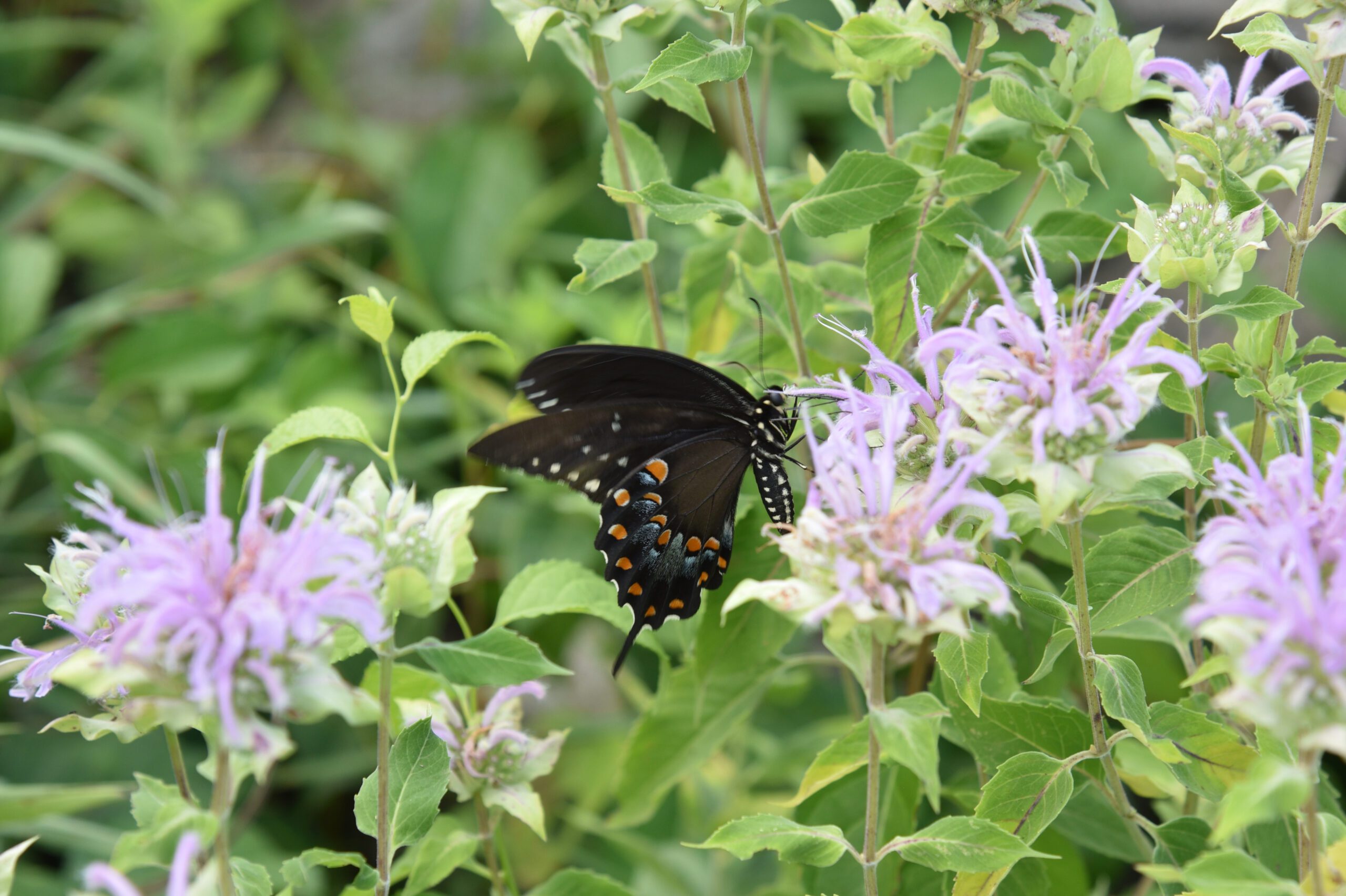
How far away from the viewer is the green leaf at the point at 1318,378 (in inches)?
26.7

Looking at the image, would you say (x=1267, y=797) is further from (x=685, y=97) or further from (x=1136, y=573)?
(x=685, y=97)

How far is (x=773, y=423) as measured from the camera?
3.12ft

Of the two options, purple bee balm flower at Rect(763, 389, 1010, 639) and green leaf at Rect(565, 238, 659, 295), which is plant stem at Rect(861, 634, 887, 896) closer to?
purple bee balm flower at Rect(763, 389, 1010, 639)

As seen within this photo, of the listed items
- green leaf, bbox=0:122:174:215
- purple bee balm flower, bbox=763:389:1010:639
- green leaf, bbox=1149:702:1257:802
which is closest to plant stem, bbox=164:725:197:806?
purple bee balm flower, bbox=763:389:1010:639

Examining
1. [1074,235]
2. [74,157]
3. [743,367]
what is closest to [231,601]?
[743,367]

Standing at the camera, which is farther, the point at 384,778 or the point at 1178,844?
the point at 1178,844

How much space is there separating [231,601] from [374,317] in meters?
0.25

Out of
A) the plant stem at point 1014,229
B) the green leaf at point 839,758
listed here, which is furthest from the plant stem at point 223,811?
the plant stem at point 1014,229

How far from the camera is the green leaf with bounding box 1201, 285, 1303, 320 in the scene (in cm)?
67

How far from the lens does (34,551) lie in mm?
1633

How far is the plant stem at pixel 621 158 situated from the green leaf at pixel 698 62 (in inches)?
4.7

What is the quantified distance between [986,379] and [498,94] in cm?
189

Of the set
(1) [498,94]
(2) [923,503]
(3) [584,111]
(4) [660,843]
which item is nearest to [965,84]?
(2) [923,503]

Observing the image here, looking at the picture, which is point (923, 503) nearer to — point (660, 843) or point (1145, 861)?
point (1145, 861)
